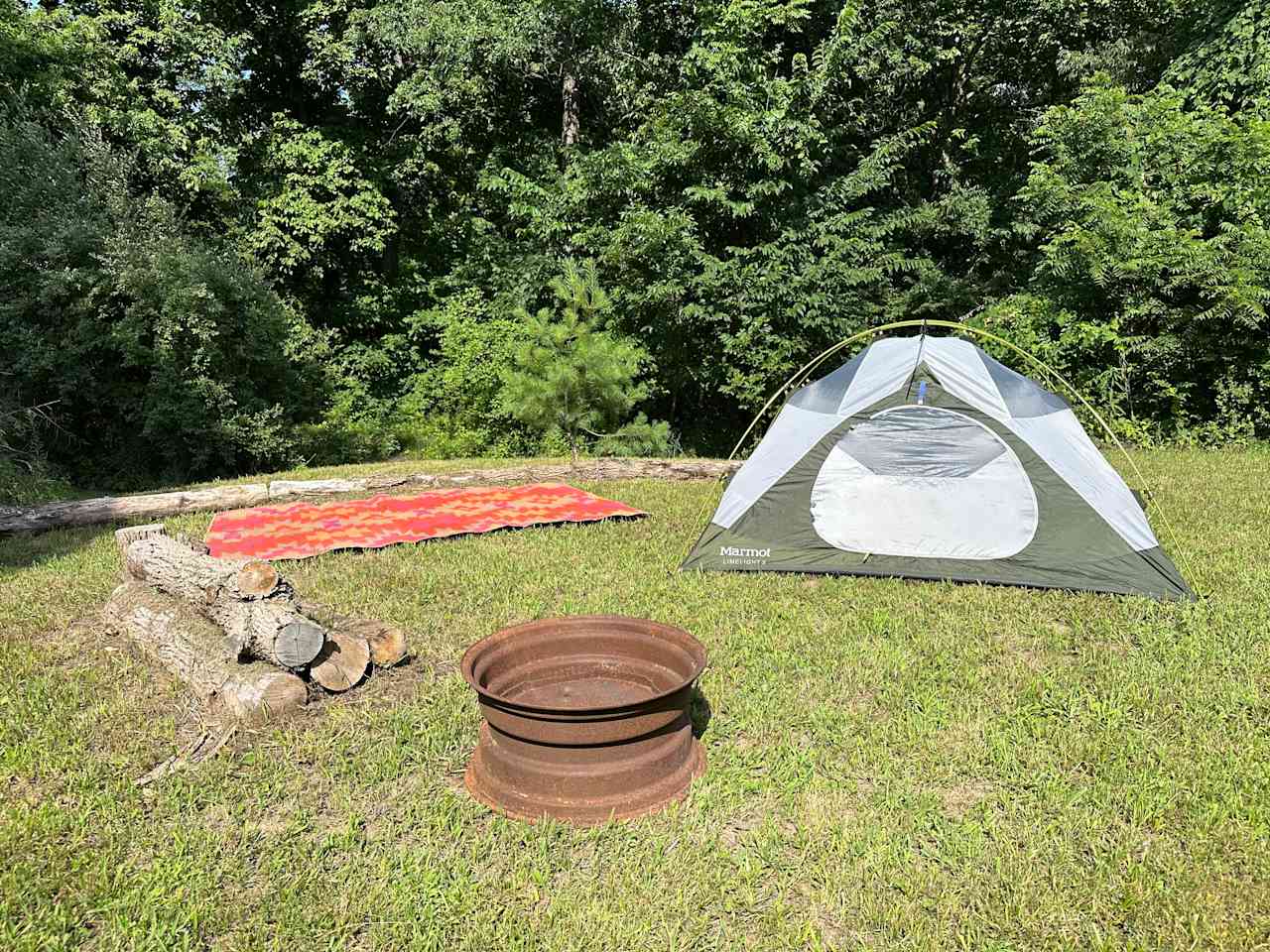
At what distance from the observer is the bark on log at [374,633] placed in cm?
368

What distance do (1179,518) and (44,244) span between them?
39.7 ft

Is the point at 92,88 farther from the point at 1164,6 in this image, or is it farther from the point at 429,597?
the point at 1164,6

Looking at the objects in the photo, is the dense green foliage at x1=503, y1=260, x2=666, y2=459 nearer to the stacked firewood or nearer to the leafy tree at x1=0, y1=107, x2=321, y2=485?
the leafy tree at x1=0, y1=107, x2=321, y2=485

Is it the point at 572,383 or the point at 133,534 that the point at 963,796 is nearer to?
the point at 133,534

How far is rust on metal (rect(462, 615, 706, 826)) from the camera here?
248 centimetres

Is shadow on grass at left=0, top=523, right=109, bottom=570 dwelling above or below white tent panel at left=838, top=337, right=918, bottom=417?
below

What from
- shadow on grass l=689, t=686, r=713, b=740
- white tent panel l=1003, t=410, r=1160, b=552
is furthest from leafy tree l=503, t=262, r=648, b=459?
shadow on grass l=689, t=686, r=713, b=740

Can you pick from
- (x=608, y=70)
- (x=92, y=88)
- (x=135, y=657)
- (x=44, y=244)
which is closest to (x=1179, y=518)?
(x=135, y=657)

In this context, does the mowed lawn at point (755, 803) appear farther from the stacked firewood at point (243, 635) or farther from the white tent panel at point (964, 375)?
the white tent panel at point (964, 375)

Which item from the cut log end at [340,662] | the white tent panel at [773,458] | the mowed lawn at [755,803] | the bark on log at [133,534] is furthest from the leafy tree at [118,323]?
the cut log end at [340,662]

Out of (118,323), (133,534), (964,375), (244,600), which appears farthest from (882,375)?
(118,323)

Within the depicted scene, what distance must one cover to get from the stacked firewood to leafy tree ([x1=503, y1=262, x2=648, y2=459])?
6.46 meters

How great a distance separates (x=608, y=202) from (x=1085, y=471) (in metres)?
9.57

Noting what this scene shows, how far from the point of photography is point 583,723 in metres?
2.45
